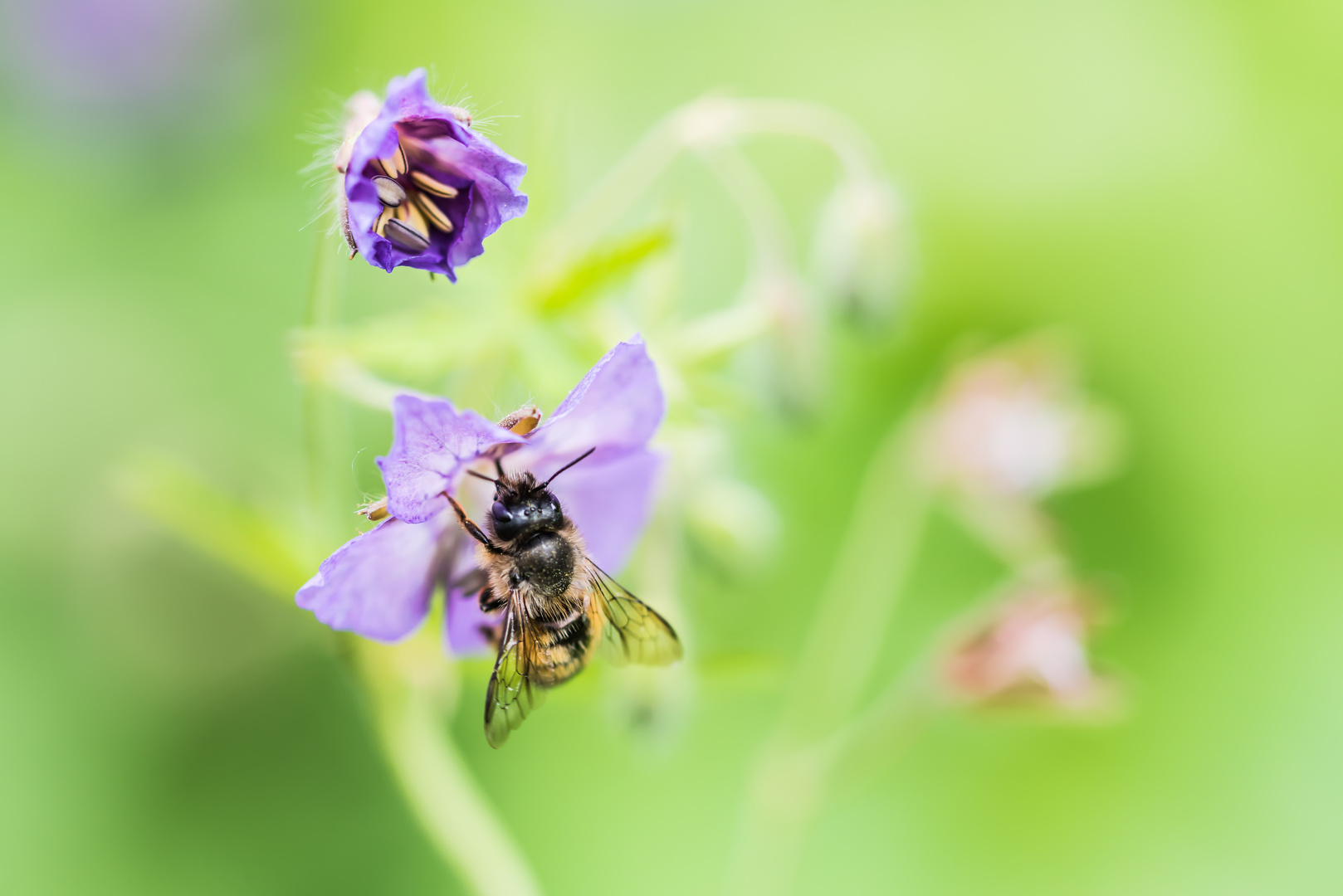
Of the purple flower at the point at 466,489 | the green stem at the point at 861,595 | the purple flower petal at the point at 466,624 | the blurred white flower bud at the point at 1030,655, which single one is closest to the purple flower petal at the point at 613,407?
the purple flower at the point at 466,489

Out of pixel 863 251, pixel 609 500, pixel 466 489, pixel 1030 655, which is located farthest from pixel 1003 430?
pixel 466 489

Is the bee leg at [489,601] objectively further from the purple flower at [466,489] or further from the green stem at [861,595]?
the green stem at [861,595]

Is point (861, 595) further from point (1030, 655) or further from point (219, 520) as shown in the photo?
point (219, 520)

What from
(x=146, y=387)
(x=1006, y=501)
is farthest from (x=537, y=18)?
(x=1006, y=501)

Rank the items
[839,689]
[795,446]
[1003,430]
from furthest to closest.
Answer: [795,446], [839,689], [1003,430]

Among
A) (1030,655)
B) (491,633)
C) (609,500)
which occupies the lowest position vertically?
(491,633)

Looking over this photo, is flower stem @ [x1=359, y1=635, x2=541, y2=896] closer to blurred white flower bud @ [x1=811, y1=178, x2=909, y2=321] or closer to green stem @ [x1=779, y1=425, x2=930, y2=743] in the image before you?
green stem @ [x1=779, y1=425, x2=930, y2=743]
